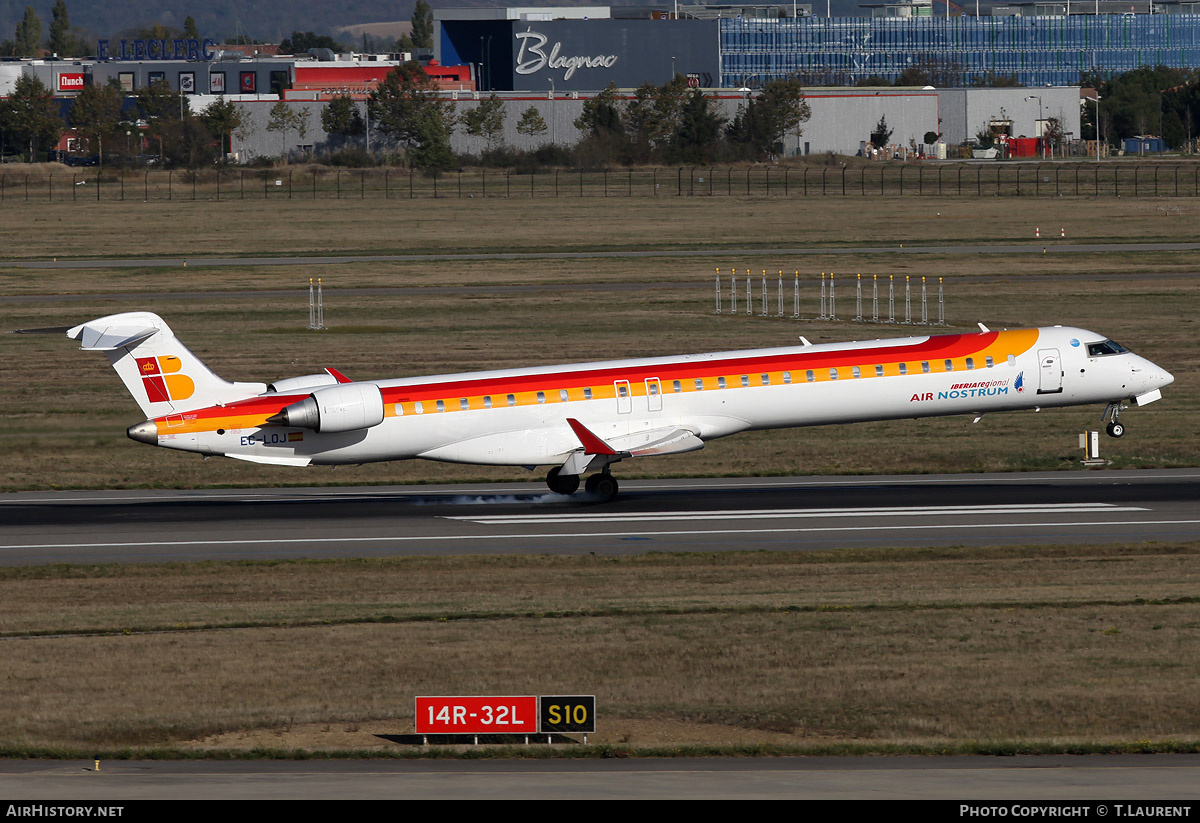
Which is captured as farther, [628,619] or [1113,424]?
[1113,424]

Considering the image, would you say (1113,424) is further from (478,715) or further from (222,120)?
(222,120)

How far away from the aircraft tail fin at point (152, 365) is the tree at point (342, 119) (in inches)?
6318

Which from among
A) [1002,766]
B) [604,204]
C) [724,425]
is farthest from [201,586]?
[604,204]

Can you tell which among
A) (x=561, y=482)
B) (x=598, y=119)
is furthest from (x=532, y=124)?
(x=561, y=482)

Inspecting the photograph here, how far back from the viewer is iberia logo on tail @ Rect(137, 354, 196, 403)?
38.3 m

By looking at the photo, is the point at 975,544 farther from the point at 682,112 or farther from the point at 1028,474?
the point at 682,112

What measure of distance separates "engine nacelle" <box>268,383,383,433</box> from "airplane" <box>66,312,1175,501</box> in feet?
0.11

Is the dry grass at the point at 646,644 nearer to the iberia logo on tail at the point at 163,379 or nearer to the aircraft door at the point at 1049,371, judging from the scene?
the iberia logo on tail at the point at 163,379

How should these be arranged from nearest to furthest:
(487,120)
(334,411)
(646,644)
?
(646,644) < (334,411) < (487,120)

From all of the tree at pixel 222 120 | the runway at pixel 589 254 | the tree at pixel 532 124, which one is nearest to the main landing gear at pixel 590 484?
the runway at pixel 589 254

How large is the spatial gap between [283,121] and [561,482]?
528ft

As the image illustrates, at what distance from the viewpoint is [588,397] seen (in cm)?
4062

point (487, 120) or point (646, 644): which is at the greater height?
point (487, 120)

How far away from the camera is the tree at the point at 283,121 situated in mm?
194375
